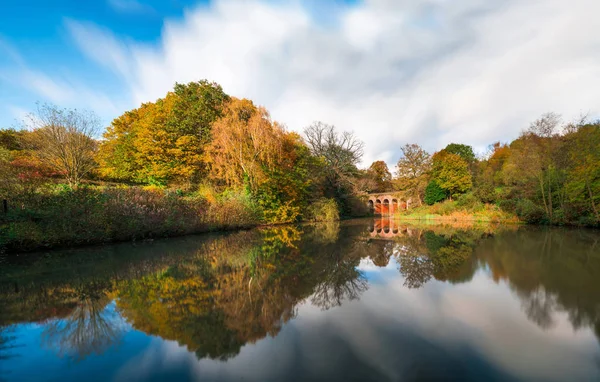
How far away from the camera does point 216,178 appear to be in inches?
803

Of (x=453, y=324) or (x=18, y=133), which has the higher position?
(x=18, y=133)

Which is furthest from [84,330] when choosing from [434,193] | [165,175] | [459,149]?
[459,149]

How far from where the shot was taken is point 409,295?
16.0ft

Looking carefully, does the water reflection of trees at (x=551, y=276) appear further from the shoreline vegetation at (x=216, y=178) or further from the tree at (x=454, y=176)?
the tree at (x=454, y=176)

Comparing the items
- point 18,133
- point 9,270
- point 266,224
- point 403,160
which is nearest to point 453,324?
point 9,270

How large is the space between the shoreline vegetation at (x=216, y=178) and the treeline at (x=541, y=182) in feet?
0.26

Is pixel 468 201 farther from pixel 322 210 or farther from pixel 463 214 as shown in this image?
pixel 322 210

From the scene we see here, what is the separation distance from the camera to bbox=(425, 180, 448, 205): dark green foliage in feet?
94.4

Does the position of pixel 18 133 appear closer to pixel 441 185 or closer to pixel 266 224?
pixel 266 224

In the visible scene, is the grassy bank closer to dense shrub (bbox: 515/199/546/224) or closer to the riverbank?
dense shrub (bbox: 515/199/546/224)

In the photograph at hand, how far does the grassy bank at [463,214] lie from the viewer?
68.7 feet

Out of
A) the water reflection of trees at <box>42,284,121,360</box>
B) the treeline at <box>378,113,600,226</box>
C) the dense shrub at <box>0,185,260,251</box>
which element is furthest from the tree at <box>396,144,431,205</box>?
the water reflection of trees at <box>42,284,121,360</box>

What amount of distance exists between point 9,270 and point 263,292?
658cm

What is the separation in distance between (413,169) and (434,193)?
5.14 meters
